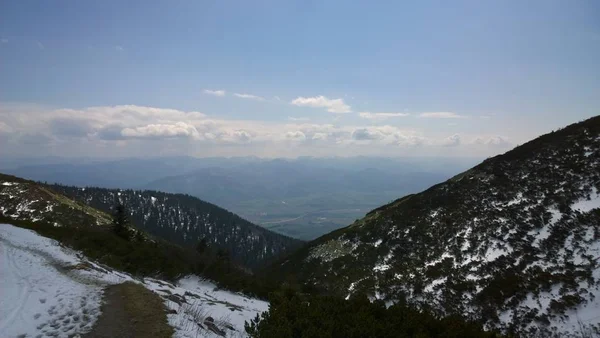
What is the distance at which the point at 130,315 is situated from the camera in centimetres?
927

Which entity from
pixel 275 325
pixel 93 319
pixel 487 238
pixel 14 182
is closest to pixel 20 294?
pixel 93 319

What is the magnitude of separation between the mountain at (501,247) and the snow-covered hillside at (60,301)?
19.9m

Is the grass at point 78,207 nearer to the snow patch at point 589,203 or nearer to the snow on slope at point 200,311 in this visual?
the snow on slope at point 200,311

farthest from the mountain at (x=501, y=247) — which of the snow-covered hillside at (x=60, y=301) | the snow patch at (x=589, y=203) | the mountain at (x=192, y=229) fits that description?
the mountain at (x=192, y=229)

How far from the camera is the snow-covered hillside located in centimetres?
827

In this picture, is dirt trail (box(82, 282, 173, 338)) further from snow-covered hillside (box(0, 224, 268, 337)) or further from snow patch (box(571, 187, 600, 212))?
snow patch (box(571, 187, 600, 212))

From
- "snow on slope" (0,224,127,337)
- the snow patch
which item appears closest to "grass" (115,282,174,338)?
"snow on slope" (0,224,127,337)

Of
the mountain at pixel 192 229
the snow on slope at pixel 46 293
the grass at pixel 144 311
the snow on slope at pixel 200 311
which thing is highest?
the snow on slope at pixel 46 293

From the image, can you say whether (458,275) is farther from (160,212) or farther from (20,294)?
(160,212)

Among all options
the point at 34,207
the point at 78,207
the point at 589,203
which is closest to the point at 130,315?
the point at 589,203

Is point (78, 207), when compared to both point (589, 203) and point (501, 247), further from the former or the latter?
point (589, 203)

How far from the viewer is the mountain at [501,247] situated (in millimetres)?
21422

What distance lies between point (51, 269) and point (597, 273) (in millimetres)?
33569

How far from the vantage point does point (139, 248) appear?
66.3 feet
